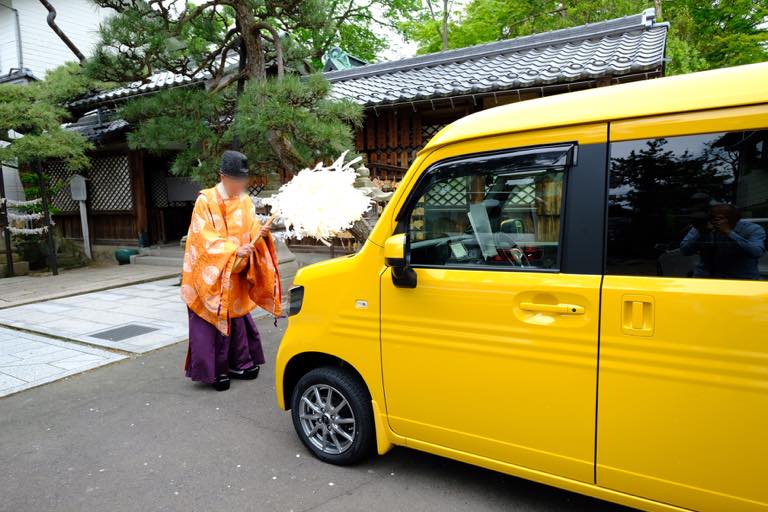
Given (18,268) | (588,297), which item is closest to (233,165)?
(588,297)

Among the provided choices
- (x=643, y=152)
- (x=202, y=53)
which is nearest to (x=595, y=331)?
(x=643, y=152)

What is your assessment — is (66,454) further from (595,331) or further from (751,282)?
(751,282)

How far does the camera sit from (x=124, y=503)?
2891mm

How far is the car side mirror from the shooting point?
2.50 meters

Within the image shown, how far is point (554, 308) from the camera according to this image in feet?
7.39

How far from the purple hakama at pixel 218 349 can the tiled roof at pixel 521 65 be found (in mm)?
5042

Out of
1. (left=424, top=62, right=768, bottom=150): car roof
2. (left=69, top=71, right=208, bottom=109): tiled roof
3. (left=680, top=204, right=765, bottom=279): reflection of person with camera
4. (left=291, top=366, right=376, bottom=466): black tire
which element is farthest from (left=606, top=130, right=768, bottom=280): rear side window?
(left=69, top=71, right=208, bottom=109): tiled roof

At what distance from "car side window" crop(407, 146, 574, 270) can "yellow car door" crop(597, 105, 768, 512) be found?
0.85ft

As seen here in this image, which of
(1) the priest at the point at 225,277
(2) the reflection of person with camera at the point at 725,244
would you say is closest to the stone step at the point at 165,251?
(1) the priest at the point at 225,277

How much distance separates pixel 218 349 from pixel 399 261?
273 centimetres

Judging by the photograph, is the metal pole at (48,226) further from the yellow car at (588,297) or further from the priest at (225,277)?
the yellow car at (588,297)

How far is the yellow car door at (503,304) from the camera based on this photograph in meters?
2.23

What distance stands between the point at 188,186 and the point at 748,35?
1649cm

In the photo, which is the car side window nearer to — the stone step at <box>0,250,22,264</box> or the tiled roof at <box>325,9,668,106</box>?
the tiled roof at <box>325,9,668,106</box>
